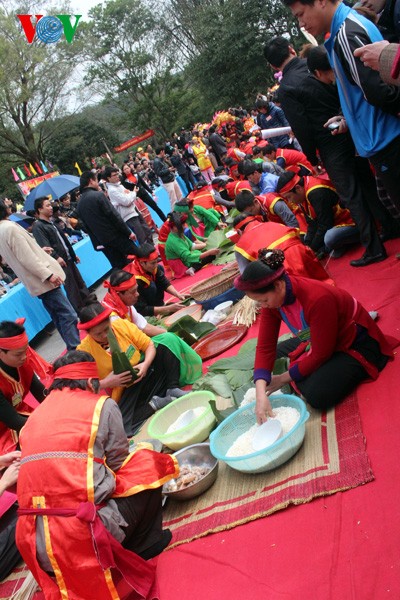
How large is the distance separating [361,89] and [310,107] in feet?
4.69

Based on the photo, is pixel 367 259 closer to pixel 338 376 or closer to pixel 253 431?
pixel 338 376

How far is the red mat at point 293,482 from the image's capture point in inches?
77.3

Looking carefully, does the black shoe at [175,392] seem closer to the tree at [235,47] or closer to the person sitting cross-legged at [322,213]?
the person sitting cross-legged at [322,213]

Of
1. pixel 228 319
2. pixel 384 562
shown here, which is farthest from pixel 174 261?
pixel 384 562

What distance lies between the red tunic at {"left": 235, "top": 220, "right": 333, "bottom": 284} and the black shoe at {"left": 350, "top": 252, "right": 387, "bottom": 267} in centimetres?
63

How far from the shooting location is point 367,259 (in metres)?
3.74

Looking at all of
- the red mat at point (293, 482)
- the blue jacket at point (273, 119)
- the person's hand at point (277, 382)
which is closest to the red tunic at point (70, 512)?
the red mat at point (293, 482)

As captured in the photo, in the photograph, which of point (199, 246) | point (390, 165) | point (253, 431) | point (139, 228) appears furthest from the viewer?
point (139, 228)

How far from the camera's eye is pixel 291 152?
5.86 metres

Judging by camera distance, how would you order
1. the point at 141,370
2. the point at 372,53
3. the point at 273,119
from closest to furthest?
the point at 372,53 → the point at 141,370 → the point at 273,119

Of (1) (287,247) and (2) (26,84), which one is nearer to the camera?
(1) (287,247)

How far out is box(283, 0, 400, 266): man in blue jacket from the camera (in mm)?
2242

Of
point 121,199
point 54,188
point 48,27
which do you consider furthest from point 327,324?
point 54,188

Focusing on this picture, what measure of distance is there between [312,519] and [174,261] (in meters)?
4.91
